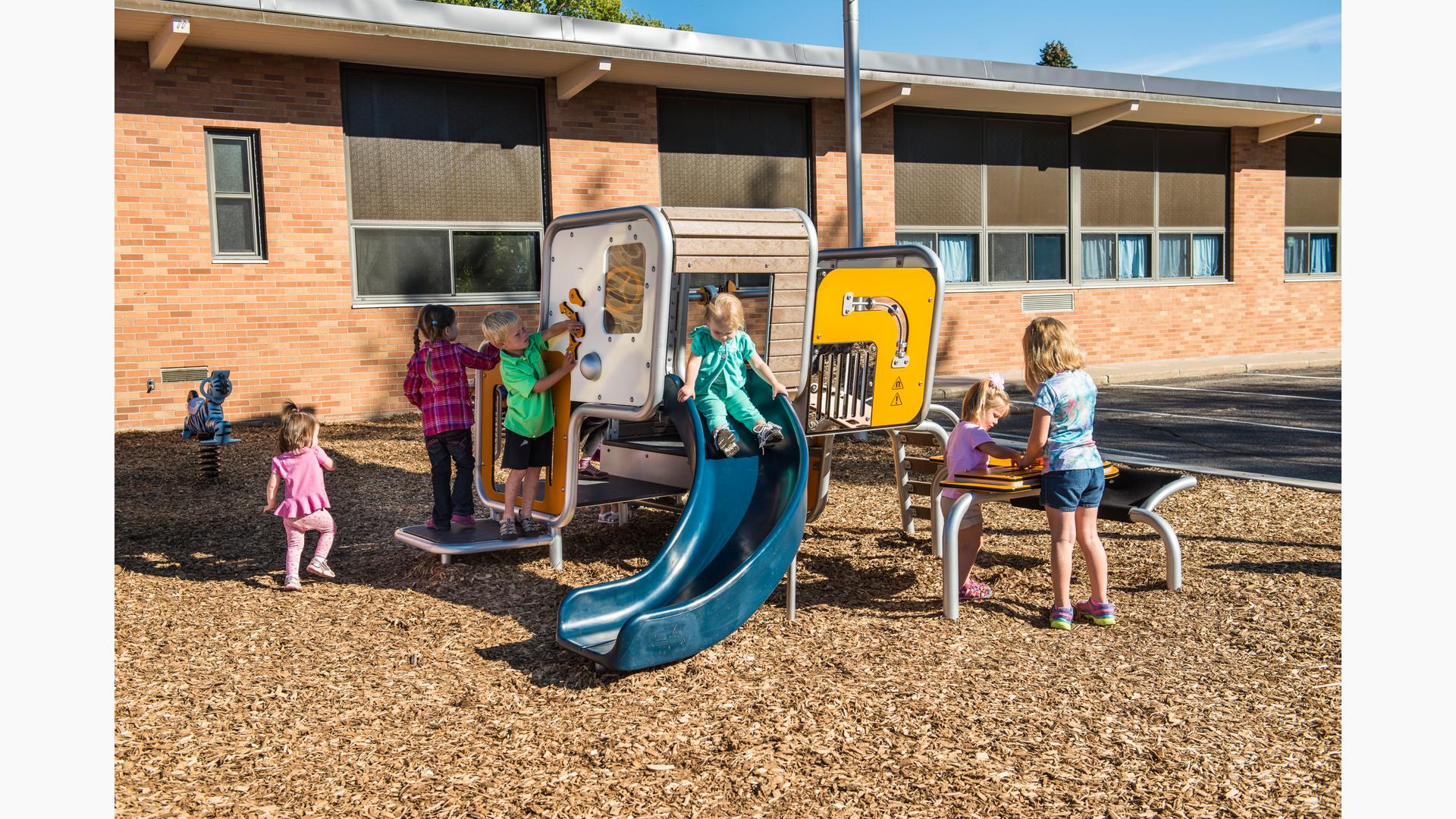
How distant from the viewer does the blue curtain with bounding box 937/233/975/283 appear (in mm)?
17297

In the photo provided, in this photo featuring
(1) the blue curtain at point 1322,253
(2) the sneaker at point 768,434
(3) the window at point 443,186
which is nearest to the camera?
(2) the sneaker at point 768,434

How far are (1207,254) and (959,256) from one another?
17.9 feet

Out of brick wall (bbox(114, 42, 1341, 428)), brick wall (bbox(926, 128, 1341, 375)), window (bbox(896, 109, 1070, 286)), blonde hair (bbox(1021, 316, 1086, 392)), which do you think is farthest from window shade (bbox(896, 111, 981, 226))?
blonde hair (bbox(1021, 316, 1086, 392))

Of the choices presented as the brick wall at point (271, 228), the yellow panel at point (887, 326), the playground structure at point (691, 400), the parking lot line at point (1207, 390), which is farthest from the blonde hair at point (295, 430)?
the parking lot line at point (1207, 390)

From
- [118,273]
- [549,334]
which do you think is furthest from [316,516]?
[118,273]

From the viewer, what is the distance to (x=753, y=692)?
4.20 metres

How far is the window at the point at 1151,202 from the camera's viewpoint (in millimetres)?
18547

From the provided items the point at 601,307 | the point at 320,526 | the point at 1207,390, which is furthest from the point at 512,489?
the point at 1207,390

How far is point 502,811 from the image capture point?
10.6ft

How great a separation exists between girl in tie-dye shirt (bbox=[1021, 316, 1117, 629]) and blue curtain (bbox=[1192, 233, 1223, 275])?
1619 centimetres

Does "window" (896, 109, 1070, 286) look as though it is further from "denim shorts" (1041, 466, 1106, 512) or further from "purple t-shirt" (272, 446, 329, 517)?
"purple t-shirt" (272, 446, 329, 517)

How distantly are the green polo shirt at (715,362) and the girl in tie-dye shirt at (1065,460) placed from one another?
4.60 feet

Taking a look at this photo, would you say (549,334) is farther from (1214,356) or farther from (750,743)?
(1214,356)

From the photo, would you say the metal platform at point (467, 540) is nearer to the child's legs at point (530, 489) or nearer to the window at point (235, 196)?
the child's legs at point (530, 489)
